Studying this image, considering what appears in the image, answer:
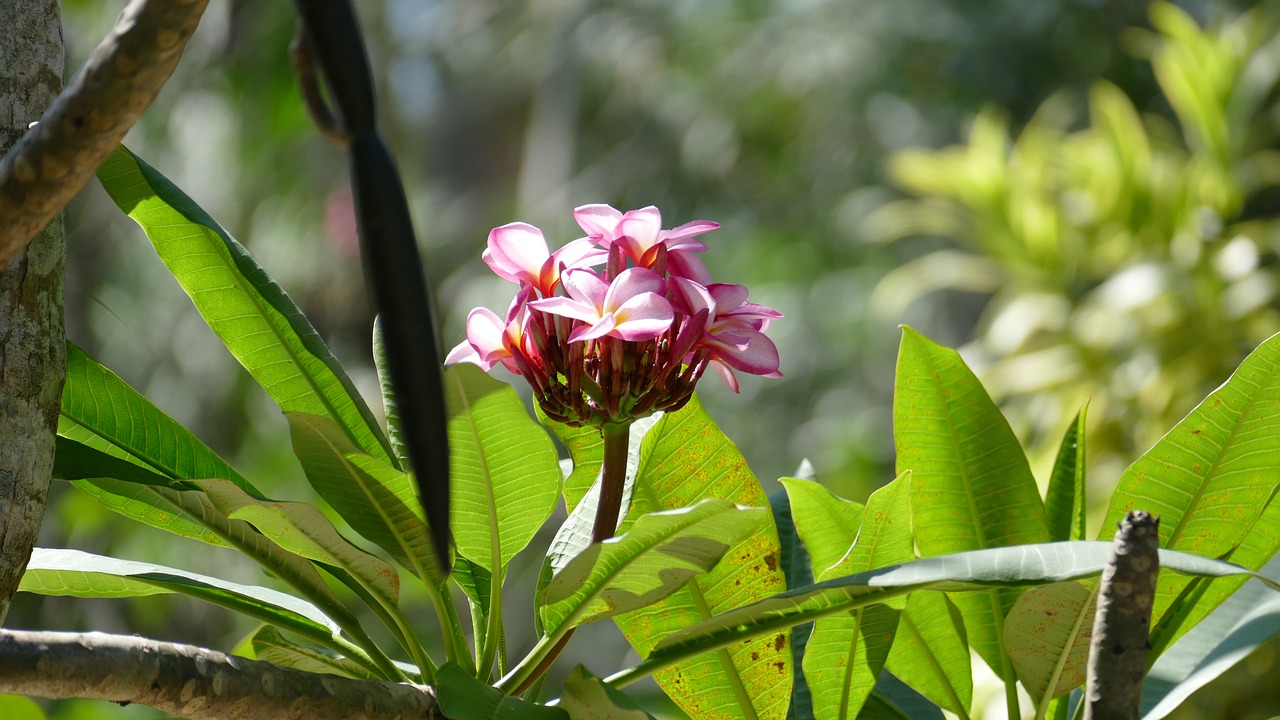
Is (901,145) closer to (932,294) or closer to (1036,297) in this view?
(932,294)

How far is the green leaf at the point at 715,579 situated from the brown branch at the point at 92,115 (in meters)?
0.23

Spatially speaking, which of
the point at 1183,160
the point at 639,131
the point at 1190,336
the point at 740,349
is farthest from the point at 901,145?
the point at 740,349

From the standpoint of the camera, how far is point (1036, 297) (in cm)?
191

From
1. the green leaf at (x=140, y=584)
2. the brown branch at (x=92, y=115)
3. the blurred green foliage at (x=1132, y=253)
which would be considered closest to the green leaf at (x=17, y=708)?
the green leaf at (x=140, y=584)

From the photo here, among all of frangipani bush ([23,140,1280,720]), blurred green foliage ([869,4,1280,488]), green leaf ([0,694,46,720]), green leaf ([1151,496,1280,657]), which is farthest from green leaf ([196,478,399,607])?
blurred green foliage ([869,4,1280,488])

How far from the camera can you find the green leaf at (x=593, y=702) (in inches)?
13.0

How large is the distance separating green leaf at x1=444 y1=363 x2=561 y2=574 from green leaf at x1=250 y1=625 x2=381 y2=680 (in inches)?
2.7

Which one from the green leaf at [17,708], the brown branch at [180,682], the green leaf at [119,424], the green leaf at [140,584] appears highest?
the green leaf at [119,424]

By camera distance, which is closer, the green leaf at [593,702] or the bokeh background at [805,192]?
the green leaf at [593,702]

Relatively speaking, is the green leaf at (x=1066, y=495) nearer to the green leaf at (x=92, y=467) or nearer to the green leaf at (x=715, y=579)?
the green leaf at (x=715, y=579)

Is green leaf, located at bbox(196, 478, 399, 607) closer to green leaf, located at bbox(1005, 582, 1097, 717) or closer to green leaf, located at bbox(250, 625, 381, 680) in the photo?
green leaf, located at bbox(250, 625, 381, 680)

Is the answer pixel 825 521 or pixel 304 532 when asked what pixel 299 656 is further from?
pixel 825 521

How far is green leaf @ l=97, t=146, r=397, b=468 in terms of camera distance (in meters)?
0.40

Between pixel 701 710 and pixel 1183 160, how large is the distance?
204 cm
